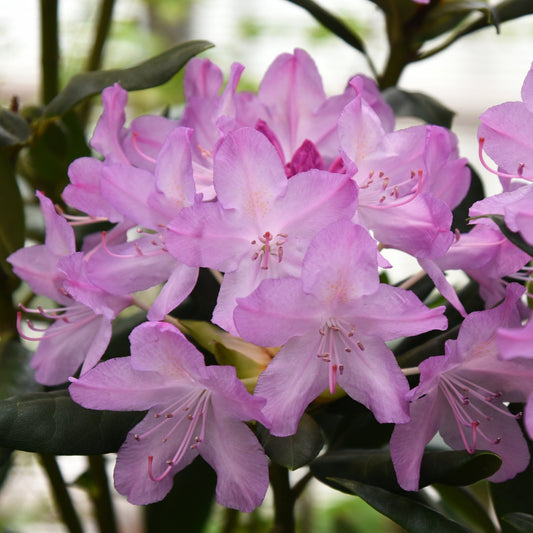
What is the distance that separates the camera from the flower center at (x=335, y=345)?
1.77 feet

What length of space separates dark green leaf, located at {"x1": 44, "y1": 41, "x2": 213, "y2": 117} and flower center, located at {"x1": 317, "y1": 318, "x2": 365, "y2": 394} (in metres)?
0.28

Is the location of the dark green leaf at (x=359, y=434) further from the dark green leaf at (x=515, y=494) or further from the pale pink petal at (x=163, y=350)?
the pale pink petal at (x=163, y=350)

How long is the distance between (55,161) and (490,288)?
518mm

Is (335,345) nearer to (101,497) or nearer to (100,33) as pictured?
Result: (101,497)

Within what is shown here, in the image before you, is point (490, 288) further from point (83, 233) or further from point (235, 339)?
point (83, 233)

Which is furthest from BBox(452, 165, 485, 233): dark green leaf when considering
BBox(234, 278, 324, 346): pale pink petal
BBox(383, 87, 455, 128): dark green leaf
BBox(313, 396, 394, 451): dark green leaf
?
BBox(234, 278, 324, 346): pale pink petal

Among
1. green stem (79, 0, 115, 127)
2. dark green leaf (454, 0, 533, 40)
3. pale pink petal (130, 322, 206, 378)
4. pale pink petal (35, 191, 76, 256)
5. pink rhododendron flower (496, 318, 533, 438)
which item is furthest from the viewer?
green stem (79, 0, 115, 127)

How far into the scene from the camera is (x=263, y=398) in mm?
516

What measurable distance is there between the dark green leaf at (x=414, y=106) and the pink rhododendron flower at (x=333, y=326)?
1.17 feet

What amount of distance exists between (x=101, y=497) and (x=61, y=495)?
0.21ft

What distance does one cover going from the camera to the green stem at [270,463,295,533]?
27.7 inches

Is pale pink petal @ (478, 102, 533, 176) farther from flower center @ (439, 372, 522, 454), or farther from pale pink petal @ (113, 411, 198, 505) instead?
pale pink petal @ (113, 411, 198, 505)

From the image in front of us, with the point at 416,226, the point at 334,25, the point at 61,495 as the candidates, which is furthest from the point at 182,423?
the point at 334,25

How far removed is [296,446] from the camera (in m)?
0.56
